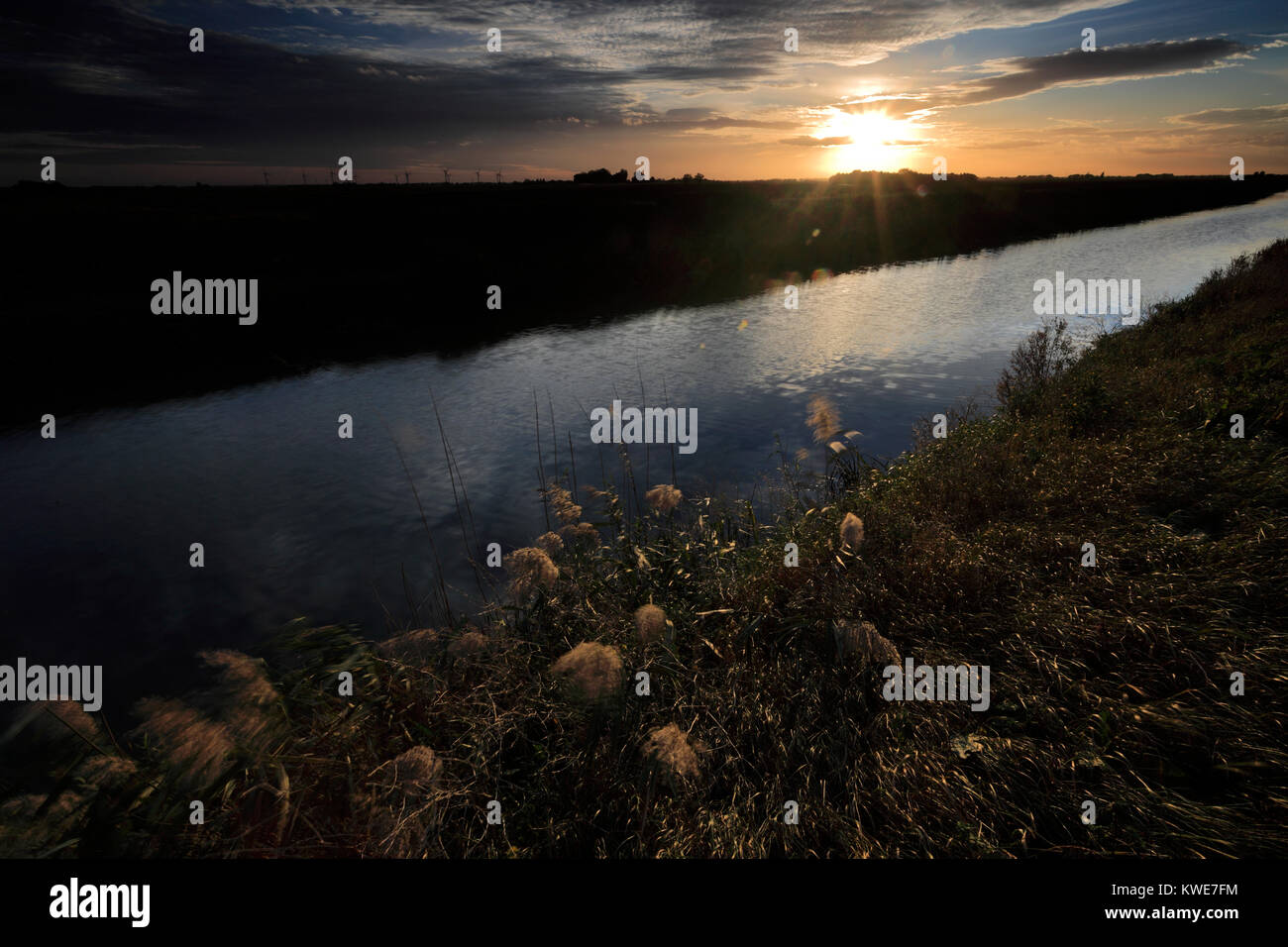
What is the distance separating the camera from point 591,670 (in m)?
4.04

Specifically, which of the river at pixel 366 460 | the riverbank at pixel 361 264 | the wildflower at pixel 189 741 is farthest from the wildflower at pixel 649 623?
the riverbank at pixel 361 264

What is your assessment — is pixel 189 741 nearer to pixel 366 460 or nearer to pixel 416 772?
pixel 416 772

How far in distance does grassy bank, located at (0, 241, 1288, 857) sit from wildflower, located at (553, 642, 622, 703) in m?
0.02

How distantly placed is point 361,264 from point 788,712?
37.4 m

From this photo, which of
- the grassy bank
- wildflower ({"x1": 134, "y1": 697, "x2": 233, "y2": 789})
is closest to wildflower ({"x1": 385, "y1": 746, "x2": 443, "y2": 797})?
the grassy bank

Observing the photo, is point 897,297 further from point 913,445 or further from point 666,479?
point 666,479

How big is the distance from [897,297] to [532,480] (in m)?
22.2

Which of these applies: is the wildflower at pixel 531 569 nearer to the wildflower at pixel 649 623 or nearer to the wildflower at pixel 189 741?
the wildflower at pixel 649 623

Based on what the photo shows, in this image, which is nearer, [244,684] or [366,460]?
[244,684]

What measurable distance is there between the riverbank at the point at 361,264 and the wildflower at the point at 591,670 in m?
17.7

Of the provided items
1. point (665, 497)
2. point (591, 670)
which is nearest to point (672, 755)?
point (591, 670)

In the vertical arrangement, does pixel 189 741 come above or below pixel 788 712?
above

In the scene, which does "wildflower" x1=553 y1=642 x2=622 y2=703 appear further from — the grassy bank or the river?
the river
